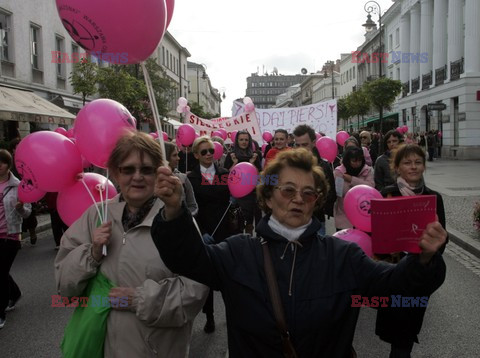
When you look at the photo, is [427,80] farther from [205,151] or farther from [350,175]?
[205,151]

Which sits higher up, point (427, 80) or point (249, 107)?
point (427, 80)

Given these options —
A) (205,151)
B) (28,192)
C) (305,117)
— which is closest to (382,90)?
(305,117)

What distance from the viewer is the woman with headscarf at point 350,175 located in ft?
20.1

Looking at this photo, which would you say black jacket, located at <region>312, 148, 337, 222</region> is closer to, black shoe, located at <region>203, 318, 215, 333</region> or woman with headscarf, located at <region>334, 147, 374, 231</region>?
woman with headscarf, located at <region>334, 147, 374, 231</region>

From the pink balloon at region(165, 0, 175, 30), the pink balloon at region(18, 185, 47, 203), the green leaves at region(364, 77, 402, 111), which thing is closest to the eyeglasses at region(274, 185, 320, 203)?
the pink balloon at region(165, 0, 175, 30)

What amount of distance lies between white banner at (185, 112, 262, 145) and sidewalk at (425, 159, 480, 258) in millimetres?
5123

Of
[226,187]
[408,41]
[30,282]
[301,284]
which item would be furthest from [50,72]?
[408,41]

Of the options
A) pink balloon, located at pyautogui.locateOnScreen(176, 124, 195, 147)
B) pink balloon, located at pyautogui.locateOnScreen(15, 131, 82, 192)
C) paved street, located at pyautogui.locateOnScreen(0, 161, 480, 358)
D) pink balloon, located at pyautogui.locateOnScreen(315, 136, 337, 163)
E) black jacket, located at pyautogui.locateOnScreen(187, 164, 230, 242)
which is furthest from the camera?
pink balloon, located at pyautogui.locateOnScreen(176, 124, 195, 147)

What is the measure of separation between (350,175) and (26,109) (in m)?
13.8

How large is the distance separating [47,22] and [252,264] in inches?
956

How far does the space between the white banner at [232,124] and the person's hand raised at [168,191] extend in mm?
10882

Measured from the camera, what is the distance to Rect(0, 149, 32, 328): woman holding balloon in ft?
16.1

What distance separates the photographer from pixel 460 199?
1226cm

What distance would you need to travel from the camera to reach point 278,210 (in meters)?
2.22
